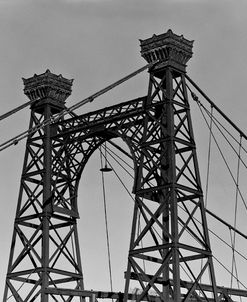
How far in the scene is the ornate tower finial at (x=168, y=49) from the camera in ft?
144

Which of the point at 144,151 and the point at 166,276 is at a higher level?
the point at 144,151

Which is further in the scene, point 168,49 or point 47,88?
point 47,88

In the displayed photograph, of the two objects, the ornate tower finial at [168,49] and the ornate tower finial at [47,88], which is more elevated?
the ornate tower finial at [47,88]

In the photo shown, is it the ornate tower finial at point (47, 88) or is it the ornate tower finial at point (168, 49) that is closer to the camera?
the ornate tower finial at point (168, 49)

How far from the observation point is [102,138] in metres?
48.4

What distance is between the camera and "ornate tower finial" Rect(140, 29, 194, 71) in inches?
1725

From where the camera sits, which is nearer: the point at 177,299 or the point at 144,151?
the point at 177,299

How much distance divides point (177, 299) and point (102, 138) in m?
11.4

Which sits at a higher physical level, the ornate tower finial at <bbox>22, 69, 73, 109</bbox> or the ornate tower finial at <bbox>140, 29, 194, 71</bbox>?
the ornate tower finial at <bbox>22, 69, 73, 109</bbox>

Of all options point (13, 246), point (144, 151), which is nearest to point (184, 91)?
point (144, 151)

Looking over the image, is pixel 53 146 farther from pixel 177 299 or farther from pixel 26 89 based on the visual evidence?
pixel 177 299

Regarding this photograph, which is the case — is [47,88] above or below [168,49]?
above

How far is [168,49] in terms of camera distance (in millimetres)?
43781

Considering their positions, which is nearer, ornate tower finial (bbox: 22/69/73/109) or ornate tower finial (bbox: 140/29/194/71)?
ornate tower finial (bbox: 140/29/194/71)
